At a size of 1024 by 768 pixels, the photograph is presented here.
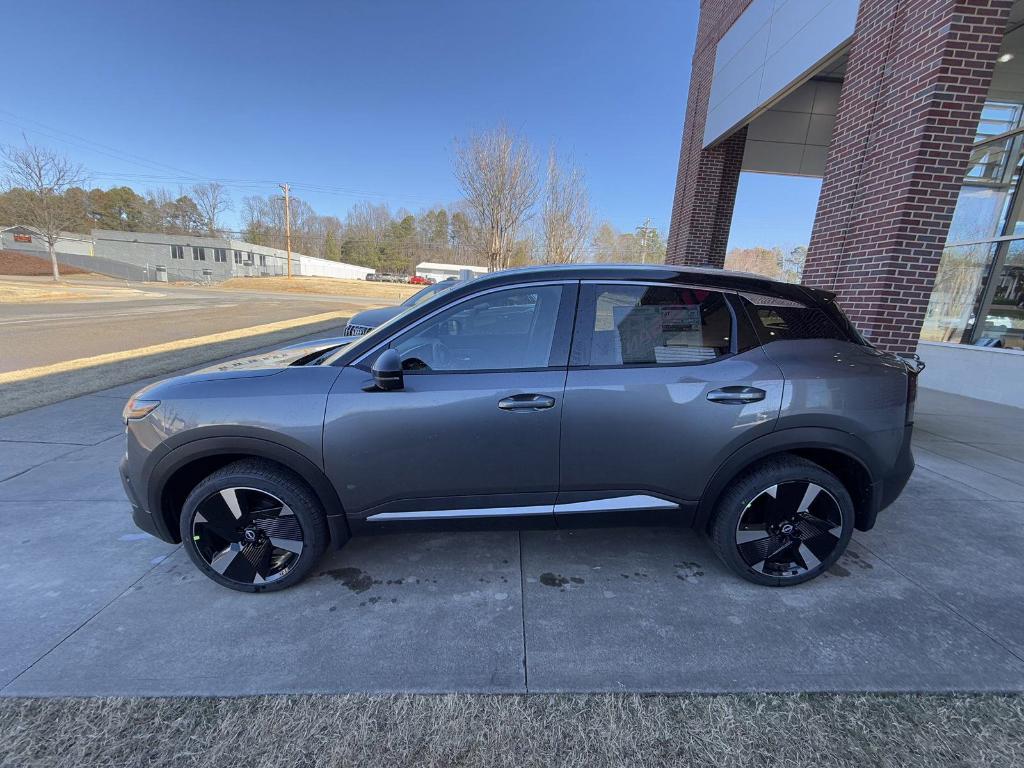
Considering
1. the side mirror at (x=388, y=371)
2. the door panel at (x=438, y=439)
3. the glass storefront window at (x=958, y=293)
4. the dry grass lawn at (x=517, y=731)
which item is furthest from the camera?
the glass storefront window at (x=958, y=293)

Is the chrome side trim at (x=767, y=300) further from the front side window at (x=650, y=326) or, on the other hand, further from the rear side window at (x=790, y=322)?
the front side window at (x=650, y=326)

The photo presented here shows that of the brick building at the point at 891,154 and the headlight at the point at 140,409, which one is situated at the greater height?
the brick building at the point at 891,154

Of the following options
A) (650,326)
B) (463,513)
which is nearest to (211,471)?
(463,513)

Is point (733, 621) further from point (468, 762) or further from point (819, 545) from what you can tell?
point (468, 762)

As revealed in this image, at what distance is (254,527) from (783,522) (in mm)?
Result: 2929

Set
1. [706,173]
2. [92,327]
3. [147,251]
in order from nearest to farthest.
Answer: [706,173] → [92,327] → [147,251]

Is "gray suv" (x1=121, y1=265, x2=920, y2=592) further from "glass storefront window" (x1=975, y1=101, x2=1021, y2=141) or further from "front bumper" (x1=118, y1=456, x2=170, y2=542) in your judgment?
"glass storefront window" (x1=975, y1=101, x2=1021, y2=141)

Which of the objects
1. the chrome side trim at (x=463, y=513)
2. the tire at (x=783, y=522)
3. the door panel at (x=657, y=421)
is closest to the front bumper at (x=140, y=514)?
the chrome side trim at (x=463, y=513)

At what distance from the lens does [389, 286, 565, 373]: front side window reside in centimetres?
238

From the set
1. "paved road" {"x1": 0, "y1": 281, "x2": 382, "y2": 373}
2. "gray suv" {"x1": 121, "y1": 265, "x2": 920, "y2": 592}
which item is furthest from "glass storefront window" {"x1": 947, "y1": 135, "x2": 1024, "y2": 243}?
"paved road" {"x1": 0, "y1": 281, "x2": 382, "y2": 373}

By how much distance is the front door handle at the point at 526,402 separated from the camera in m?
2.27

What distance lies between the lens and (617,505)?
2.45 meters

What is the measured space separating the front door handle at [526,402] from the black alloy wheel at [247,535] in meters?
1.29

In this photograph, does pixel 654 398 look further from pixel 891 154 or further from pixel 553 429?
pixel 891 154
